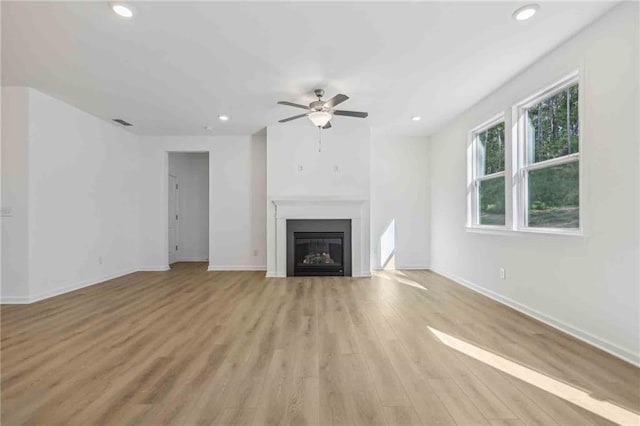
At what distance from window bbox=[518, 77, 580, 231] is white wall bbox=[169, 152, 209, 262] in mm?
6282

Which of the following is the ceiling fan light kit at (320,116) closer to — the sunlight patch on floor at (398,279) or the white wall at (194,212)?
the sunlight patch on floor at (398,279)

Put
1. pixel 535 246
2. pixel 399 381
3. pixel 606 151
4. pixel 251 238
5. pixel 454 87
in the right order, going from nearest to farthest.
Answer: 1. pixel 399 381
2. pixel 606 151
3. pixel 535 246
4. pixel 454 87
5. pixel 251 238

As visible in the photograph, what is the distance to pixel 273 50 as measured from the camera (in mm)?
2758

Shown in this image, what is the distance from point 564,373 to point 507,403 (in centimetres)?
66

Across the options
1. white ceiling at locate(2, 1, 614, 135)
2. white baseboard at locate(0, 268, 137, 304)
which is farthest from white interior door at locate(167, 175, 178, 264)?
white ceiling at locate(2, 1, 614, 135)

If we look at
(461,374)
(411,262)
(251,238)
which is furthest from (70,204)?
(411,262)

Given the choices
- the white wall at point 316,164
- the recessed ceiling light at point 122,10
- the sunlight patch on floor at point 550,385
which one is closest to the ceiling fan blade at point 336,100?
the white wall at point 316,164

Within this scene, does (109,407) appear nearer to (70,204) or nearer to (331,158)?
(70,204)

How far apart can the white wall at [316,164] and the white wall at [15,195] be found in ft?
10.5

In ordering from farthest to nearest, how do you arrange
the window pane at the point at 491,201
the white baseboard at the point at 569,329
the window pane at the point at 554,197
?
1. the window pane at the point at 491,201
2. the window pane at the point at 554,197
3. the white baseboard at the point at 569,329

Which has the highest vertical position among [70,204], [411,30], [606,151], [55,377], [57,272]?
[411,30]

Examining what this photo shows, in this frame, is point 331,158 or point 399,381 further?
point 331,158

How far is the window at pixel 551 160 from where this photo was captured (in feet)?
8.81

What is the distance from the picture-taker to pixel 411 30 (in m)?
2.47
